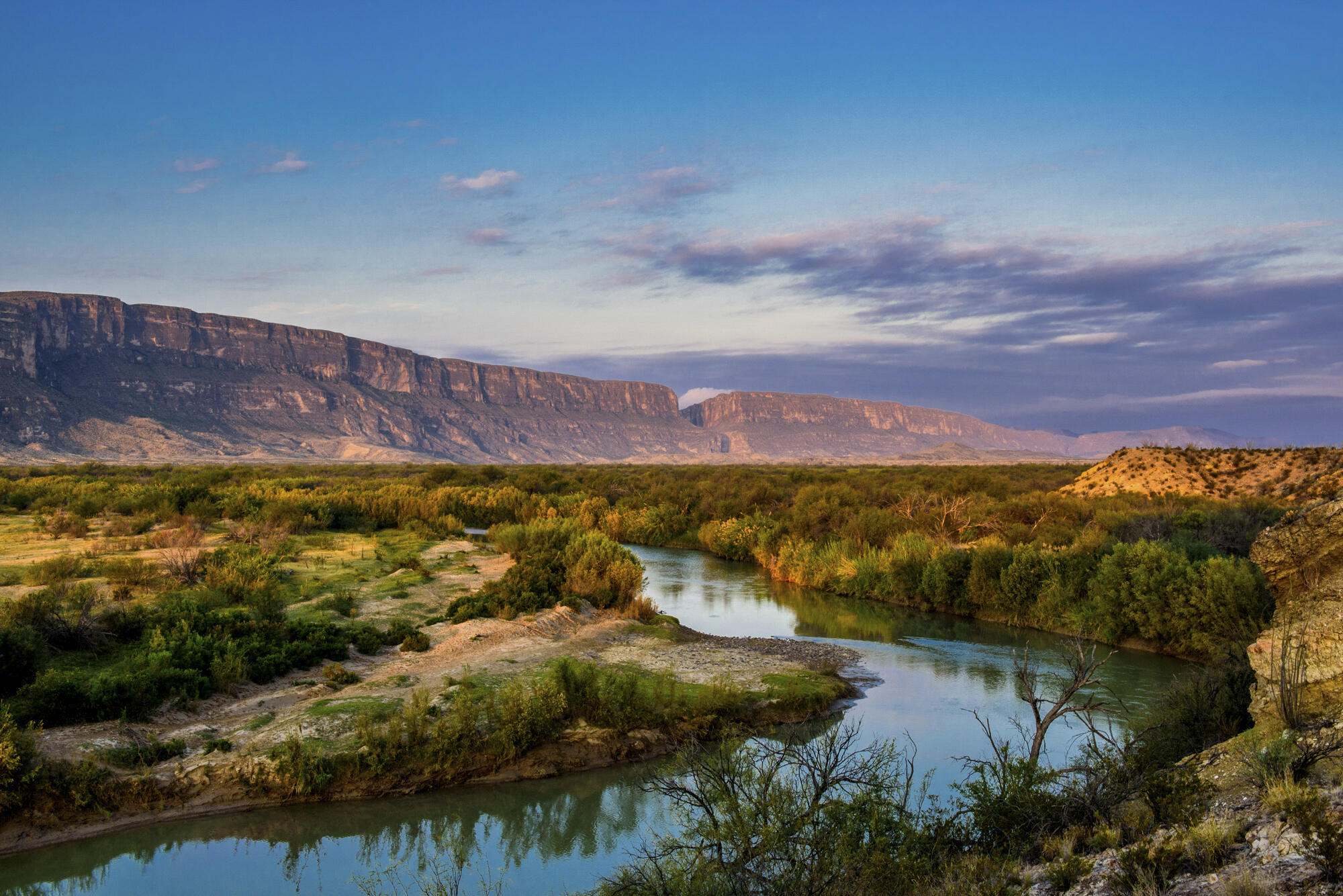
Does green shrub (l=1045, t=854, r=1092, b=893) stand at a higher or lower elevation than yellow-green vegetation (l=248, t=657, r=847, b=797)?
higher

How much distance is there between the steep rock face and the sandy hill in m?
27.6

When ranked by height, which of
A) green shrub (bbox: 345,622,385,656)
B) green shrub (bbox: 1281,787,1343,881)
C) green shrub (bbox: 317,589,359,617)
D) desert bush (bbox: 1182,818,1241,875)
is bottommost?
green shrub (bbox: 345,622,385,656)

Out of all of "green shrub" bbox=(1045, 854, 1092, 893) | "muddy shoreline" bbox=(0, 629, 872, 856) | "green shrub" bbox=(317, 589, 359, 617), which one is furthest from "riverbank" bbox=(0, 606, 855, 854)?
"green shrub" bbox=(1045, 854, 1092, 893)

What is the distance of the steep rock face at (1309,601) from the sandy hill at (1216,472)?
27.6 meters

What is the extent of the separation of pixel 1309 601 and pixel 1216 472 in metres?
36.3

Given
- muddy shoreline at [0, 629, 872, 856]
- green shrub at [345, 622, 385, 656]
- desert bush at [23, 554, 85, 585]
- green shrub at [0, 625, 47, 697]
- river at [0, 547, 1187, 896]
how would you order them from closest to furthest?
river at [0, 547, 1187, 896]
muddy shoreline at [0, 629, 872, 856]
green shrub at [0, 625, 47, 697]
green shrub at [345, 622, 385, 656]
desert bush at [23, 554, 85, 585]

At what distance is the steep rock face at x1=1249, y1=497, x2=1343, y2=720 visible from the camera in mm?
8023

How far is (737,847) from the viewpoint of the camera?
6.58 m

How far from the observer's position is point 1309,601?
27.9ft

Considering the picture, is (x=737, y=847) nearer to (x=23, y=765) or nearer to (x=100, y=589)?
(x=23, y=765)

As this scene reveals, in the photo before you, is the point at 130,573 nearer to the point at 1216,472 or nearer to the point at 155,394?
the point at 1216,472

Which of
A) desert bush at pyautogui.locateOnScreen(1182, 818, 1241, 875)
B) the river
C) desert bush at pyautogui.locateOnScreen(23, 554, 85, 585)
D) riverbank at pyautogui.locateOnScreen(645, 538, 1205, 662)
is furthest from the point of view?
riverbank at pyautogui.locateOnScreen(645, 538, 1205, 662)

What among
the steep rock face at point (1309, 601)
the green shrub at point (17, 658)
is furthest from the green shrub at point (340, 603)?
the steep rock face at point (1309, 601)

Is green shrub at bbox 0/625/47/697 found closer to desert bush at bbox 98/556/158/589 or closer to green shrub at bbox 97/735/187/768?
green shrub at bbox 97/735/187/768
